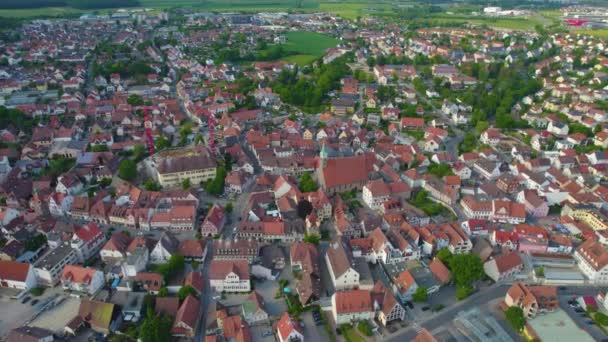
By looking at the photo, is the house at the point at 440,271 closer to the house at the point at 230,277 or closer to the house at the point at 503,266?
the house at the point at 503,266

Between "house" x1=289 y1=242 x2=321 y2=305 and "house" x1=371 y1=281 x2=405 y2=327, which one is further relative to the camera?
"house" x1=289 y1=242 x2=321 y2=305

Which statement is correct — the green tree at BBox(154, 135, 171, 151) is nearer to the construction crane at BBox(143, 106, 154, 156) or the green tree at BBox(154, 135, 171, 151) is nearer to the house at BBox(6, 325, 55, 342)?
the construction crane at BBox(143, 106, 154, 156)

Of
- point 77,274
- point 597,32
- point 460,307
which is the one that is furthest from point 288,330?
point 597,32

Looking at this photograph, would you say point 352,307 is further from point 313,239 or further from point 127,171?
point 127,171

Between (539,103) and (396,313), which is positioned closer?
(396,313)

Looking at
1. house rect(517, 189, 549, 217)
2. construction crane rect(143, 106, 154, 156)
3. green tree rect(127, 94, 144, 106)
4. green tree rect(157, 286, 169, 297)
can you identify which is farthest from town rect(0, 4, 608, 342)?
construction crane rect(143, 106, 154, 156)

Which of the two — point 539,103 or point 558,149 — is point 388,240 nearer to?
point 558,149

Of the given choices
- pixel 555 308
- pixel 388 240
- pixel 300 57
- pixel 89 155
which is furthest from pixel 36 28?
pixel 555 308
